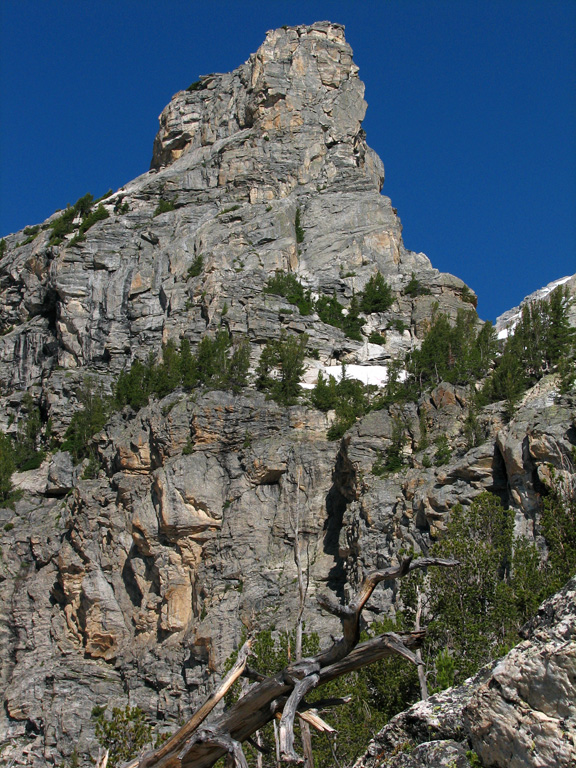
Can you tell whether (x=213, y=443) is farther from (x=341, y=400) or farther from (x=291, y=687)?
(x=291, y=687)

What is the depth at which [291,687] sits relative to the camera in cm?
806

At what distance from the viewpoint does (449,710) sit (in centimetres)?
800

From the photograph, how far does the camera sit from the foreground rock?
20.7ft

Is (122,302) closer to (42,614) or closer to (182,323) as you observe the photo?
(182,323)

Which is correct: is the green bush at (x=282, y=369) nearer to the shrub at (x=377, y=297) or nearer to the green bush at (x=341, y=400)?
the green bush at (x=341, y=400)

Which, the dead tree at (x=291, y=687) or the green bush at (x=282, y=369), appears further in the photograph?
the green bush at (x=282, y=369)

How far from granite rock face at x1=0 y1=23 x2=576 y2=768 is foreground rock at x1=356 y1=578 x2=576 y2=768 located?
18.5 metres

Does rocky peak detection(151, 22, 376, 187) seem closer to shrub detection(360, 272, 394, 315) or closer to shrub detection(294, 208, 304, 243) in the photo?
shrub detection(294, 208, 304, 243)

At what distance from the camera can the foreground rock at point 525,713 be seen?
630cm

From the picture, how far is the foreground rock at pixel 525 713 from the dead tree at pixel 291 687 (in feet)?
2.49

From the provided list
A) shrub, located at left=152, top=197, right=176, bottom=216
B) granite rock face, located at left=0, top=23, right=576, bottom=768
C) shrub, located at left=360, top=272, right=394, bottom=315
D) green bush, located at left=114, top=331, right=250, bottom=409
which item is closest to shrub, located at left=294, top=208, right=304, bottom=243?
granite rock face, located at left=0, top=23, right=576, bottom=768

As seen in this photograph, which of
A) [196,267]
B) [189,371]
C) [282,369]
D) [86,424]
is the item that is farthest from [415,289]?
[86,424]

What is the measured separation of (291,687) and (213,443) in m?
34.9

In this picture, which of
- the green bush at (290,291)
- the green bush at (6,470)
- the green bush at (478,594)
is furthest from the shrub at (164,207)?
the green bush at (478,594)
